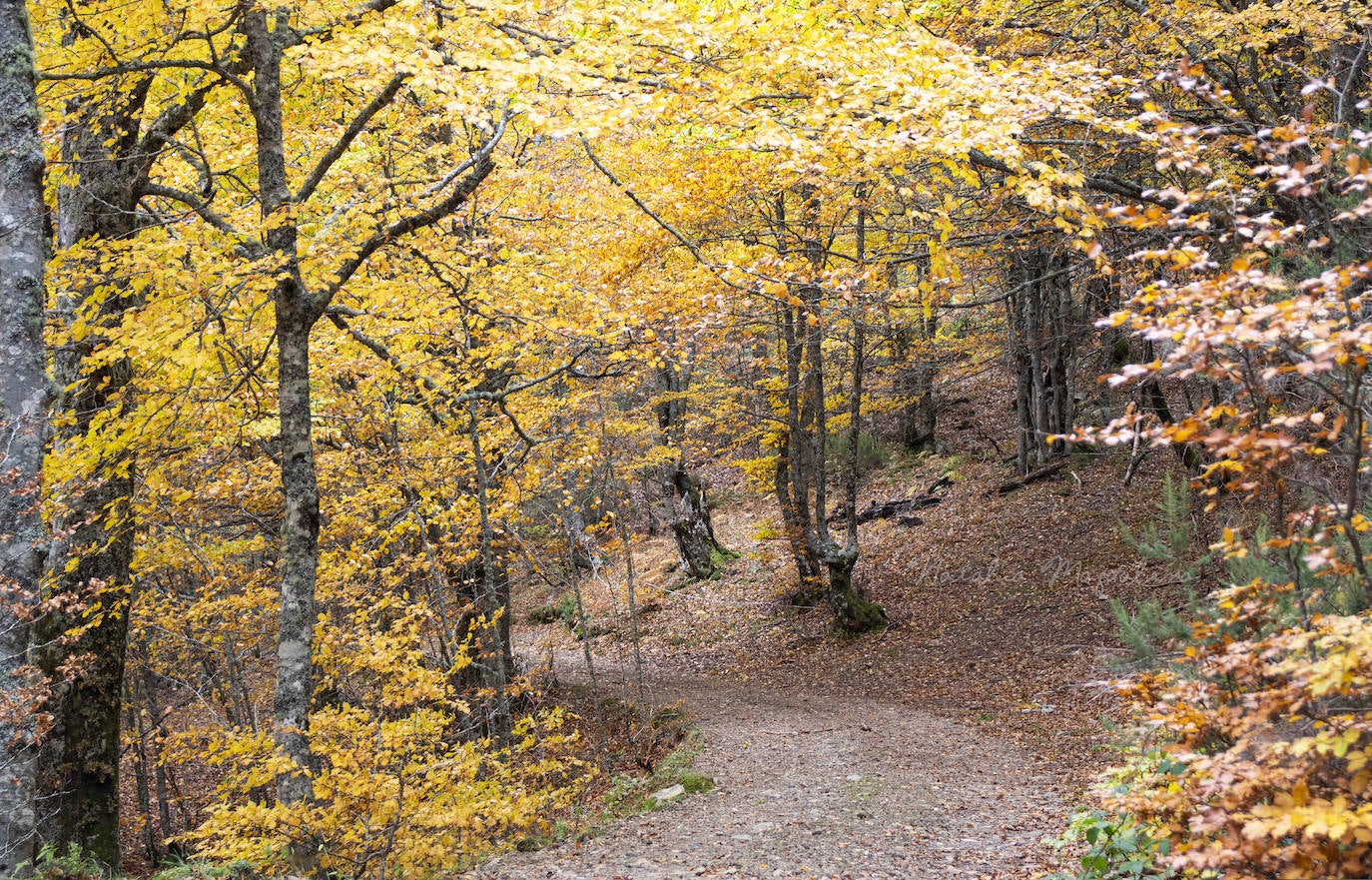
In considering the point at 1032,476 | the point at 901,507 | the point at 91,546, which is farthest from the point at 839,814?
the point at 901,507

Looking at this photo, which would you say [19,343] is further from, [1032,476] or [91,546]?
[1032,476]

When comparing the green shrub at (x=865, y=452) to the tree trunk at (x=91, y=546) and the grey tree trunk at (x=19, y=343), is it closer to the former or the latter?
the tree trunk at (x=91, y=546)

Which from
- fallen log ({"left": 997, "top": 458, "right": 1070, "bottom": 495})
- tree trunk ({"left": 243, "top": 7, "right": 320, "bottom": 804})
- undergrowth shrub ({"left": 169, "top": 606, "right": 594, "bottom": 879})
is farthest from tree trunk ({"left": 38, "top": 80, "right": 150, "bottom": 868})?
fallen log ({"left": 997, "top": 458, "right": 1070, "bottom": 495})

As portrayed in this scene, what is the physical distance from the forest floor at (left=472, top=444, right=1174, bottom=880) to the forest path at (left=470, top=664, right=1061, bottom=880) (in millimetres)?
28

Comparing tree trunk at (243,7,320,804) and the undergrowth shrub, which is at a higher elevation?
tree trunk at (243,7,320,804)

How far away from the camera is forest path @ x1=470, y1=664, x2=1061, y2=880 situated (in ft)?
19.5

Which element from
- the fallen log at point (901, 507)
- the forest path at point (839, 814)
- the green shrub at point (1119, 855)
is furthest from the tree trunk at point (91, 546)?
the fallen log at point (901, 507)

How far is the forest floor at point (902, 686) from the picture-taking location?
6.32 m

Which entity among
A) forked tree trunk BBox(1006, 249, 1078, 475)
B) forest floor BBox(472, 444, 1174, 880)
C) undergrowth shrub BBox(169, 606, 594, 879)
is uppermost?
forked tree trunk BBox(1006, 249, 1078, 475)

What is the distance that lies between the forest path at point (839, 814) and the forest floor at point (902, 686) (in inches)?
1.1

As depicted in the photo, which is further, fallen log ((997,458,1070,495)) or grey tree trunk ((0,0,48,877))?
fallen log ((997,458,1070,495))

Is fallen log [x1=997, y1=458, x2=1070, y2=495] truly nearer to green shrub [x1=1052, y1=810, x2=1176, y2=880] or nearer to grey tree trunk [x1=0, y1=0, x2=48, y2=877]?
green shrub [x1=1052, y1=810, x2=1176, y2=880]

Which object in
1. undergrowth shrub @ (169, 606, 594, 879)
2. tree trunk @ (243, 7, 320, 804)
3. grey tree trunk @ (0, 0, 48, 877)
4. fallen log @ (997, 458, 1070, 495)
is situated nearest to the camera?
grey tree trunk @ (0, 0, 48, 877)

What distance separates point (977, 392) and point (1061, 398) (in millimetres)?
6642
